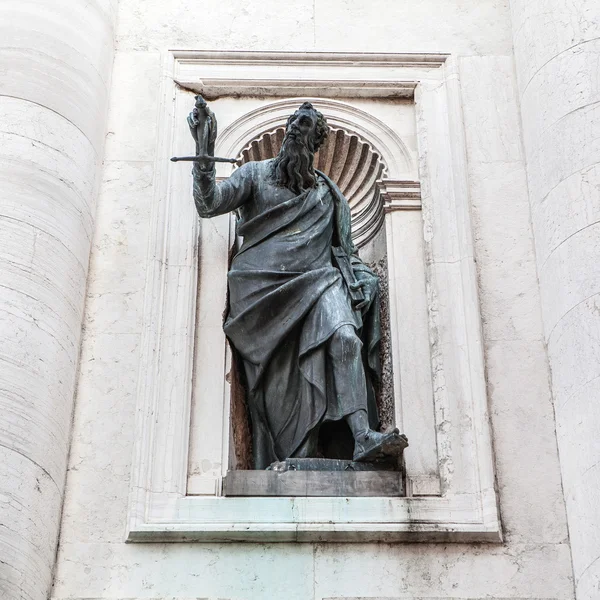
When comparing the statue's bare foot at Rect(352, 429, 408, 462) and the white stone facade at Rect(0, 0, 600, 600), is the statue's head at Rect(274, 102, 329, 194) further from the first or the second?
the statue's bare foot at Rect(352, 429, 408, 462)

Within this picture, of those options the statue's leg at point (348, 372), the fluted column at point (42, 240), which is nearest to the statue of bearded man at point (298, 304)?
the statue's leg at point (348, 372)

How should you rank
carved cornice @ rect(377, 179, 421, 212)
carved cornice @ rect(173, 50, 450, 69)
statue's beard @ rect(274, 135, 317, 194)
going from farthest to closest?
carved cornice @ rect(173, 50, 450, 69), carved cornice @ rect(377, 179, 421, 212), statue's beard @ rect(274, 135, 317, 194)

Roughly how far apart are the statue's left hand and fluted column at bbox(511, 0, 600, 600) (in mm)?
953

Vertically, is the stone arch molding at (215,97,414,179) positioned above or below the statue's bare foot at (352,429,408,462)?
above

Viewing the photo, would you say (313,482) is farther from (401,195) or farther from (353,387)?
(401,195)

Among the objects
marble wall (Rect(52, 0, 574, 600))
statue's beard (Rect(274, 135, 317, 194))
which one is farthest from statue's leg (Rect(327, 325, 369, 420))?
statue's beard (Rect(274, 135, 317, 194))

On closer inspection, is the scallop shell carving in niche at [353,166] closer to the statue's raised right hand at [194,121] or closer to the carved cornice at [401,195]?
the carved cornice at [401,195]

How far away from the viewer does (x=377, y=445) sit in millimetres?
7414

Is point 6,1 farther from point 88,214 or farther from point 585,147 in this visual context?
point 585,147

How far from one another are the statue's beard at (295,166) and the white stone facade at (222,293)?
484mm

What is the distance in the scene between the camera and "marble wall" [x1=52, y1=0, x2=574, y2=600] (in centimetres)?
706

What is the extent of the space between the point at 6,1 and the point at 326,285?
8.73ft

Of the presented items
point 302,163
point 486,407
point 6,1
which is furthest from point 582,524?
point 6,1

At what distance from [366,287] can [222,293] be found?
32.8 inches
